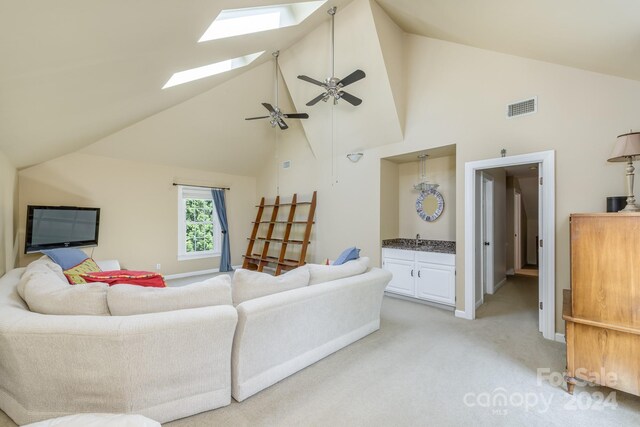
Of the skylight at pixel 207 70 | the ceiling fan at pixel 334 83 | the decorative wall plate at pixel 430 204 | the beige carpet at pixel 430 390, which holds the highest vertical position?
the skylight at pixel 207 70

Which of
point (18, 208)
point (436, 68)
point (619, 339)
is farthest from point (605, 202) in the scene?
point (18, 208)

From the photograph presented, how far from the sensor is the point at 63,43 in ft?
5.37

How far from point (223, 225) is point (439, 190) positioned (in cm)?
476

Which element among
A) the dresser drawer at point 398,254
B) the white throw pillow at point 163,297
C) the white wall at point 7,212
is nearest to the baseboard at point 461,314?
the dresser drawer at point 398,254

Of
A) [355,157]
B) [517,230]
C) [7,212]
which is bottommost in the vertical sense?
[517,230]

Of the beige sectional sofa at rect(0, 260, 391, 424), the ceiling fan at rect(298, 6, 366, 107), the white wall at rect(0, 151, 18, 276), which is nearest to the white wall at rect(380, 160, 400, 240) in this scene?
the ceiling fan at rect(298, 6, 366, 107)

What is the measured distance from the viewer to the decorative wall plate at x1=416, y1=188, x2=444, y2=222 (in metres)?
4.53

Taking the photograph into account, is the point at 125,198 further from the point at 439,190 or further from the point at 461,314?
the point at 461,314

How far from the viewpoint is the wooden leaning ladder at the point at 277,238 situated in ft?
18.5

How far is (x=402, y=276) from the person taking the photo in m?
4.38

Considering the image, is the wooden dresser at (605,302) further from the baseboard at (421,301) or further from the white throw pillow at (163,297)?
the white throw pillow at (163,297)

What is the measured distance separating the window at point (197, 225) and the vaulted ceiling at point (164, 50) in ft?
5.40

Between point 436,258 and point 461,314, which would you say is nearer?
point 461,314

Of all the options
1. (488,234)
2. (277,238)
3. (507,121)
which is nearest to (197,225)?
(277,238)
